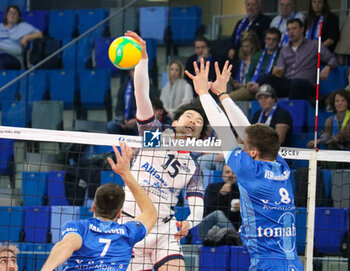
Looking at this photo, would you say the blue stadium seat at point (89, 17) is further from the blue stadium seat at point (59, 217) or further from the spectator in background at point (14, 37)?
the blue stadium seat at point (59, 217)

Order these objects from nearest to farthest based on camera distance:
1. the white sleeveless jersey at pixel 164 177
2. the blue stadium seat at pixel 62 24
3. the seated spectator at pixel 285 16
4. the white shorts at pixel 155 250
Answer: the white shorts at pixel 155 250, the white sleeveless jersey at pixel 164 177, the seated spectator at pixel 285 16, the blue stadium seat at pixel 62 24

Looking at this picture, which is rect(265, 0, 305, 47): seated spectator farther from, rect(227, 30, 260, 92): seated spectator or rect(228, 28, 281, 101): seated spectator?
rect(227, 30, 260, 92): seated spectator

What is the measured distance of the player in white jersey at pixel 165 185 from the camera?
7117 mm

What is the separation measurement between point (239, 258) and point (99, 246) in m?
4.10

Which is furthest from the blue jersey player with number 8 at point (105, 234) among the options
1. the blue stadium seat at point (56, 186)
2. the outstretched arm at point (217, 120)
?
the blue stadium seat at point (56, 186)

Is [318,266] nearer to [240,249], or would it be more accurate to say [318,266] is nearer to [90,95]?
[240,249]

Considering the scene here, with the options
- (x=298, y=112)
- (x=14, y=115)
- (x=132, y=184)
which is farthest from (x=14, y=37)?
(x=132, y=184)

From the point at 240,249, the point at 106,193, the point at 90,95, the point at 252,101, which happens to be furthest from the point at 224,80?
the point at 90,95

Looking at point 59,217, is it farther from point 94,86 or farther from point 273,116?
point 273,116

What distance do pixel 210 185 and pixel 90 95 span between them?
3.48 meters

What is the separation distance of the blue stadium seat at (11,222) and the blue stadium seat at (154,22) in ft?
13.0

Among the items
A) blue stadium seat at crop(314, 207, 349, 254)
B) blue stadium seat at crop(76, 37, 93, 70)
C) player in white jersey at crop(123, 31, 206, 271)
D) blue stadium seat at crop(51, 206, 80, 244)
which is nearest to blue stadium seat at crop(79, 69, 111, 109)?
blue stadium seat at crop(76, 37, 93, 70)

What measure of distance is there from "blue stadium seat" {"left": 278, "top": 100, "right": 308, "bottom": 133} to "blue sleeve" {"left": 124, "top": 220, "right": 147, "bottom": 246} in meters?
5.79

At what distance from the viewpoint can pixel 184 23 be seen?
1279 centimetres
